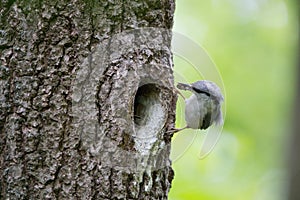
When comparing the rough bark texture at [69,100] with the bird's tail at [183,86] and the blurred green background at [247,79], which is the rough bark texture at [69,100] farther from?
the blurred green background at [247,79]

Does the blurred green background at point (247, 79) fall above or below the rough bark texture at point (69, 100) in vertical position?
above

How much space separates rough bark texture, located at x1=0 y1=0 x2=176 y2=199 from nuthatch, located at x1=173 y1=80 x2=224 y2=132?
0.23 metres

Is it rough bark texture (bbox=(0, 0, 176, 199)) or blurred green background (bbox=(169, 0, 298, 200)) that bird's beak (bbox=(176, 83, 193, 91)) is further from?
blurred green background (bbox=(169, 0, 298, 200))

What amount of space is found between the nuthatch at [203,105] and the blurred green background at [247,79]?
2.20 metres

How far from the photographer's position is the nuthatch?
176 centimetres

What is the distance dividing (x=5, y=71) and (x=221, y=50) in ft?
10.4

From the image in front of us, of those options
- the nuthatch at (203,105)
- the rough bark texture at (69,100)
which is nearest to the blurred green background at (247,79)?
the nuthatch at (203,105)

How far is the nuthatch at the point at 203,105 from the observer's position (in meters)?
1.76

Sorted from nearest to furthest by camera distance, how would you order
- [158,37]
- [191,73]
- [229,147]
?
[158,37]
[191,73]
[229,147]

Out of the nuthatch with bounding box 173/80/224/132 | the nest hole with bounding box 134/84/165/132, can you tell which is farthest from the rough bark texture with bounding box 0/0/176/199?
the nuthatch with bounding box 173/80/224/132

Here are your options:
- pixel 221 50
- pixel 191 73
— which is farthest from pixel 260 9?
pixel 191 73

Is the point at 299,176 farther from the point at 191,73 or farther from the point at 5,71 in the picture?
Result: the point at 5,71

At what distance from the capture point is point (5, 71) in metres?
1.60

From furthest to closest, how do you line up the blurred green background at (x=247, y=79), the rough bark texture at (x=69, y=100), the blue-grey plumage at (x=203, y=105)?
the blurred green background at (x=247, y=79) < the blue-grey plumage at (x=203, y=105) < the rough bark texture at (x=69, y=100)
